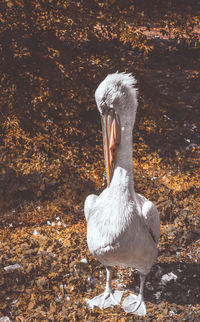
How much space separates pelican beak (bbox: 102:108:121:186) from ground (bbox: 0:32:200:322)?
137 centimetres

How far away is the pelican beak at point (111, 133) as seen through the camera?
251 cm

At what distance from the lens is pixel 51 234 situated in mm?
4055

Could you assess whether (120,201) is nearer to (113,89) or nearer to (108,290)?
(113,89)

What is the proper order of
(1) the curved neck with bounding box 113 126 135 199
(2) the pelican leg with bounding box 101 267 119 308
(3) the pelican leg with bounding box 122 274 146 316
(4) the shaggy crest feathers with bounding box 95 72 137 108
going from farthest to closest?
(2) the pelican leg with bounding box 101 267 119 308 → (3) the pelican leg with bounding box 122 274 146 316 → (1) the curved neck with bounding box 113 126 135 199 → (4) the shaggy crest feathers with bounding box 95 72 137 108

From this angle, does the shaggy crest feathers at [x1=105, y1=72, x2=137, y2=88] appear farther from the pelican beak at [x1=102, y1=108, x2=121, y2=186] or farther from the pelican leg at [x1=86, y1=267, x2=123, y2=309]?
the pelican leg at [x1=86, y1=267, x2=123, y2=309]

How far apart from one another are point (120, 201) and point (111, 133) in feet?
1.70

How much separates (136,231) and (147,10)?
16.8 ft

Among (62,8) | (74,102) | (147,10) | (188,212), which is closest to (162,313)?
(188,212)

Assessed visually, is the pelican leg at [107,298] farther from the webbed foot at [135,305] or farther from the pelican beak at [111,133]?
the pelican beak at [111,133]

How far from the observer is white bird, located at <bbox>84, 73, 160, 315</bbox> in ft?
8.10

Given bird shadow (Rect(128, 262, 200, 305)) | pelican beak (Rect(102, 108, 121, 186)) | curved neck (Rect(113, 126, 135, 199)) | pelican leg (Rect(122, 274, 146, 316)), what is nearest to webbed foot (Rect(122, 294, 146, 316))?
pelican leg (Rect(122, 274, 146, 316))

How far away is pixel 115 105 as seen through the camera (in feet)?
8.09

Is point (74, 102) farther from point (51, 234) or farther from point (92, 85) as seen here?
point (51, 234)

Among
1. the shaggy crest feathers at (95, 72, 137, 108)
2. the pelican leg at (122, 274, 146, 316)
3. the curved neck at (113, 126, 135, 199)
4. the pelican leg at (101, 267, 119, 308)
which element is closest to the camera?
the shaggy crest feathers at (95, 72, 137, 108)
